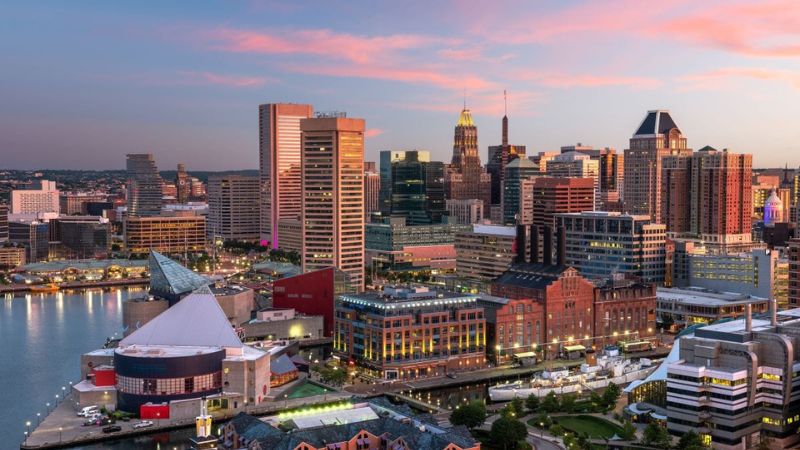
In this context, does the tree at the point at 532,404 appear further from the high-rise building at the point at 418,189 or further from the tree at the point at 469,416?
the high-rise building at the point at 418,189

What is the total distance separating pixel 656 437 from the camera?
41125mm

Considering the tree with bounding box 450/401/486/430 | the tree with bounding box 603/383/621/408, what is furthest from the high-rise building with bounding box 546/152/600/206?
the tree with bounding box 450/401/486/430

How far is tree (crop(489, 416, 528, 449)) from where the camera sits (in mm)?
41375

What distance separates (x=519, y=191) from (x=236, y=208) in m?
50.2

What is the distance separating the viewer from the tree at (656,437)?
4072 cm

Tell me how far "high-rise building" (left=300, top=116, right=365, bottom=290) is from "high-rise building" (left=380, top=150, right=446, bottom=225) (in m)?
71.8

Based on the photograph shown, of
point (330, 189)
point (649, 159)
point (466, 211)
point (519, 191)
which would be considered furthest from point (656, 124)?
point (330, 189)

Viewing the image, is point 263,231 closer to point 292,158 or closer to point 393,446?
point 292,158

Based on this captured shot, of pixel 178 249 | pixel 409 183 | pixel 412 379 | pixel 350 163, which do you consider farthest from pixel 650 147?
pixel 412 379

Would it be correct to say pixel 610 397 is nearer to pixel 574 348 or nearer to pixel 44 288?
pixel 574 348

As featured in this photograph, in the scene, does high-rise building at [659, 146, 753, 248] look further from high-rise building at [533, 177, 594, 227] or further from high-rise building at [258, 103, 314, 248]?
high-rise building at [258, 103, 314, 248]

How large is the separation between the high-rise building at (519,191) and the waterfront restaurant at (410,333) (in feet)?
315

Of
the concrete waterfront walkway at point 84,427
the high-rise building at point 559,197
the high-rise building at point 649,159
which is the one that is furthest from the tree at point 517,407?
the high-rise building at point 649,159

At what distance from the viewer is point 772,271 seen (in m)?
81.9
